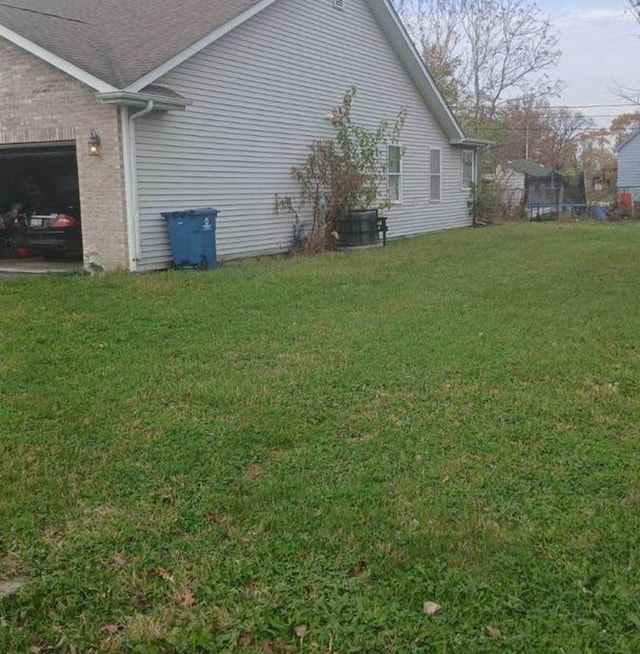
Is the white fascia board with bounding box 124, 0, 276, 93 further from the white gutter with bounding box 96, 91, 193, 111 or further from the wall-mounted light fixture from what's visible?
the wall-mounted light fixture

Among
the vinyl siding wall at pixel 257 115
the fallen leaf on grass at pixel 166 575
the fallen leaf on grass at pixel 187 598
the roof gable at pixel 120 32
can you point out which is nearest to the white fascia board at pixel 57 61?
the roof gable at pixel 120 32

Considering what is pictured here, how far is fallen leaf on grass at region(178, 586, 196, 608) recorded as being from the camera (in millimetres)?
2732

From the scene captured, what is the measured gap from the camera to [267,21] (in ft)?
45.5

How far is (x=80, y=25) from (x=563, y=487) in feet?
41.6

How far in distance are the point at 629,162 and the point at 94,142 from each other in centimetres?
3399

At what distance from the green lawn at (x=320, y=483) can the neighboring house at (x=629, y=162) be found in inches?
1326

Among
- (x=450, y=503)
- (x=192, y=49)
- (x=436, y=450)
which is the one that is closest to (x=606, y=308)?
(x=436, y=450)

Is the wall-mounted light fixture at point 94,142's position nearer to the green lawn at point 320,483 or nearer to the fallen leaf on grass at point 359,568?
the green lawn at point 320,483

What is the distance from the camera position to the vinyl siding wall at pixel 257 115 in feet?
38.3

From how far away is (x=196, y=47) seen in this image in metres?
11.9

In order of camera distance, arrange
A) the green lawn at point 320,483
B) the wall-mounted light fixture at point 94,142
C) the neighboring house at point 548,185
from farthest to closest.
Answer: the neighboring house at point 548,185, the wall-mounted light fixture at point 94,142, the green lawn at point 320,483

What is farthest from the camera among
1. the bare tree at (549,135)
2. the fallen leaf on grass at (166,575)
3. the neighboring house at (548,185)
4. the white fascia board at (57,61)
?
the bare tree at (549,135)

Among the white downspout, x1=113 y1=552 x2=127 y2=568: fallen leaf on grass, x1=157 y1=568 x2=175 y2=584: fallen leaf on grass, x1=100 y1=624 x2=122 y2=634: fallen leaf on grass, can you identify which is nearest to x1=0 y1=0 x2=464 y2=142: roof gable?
the white downspout

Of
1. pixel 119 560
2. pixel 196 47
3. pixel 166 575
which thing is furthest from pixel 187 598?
pixel 196 47
